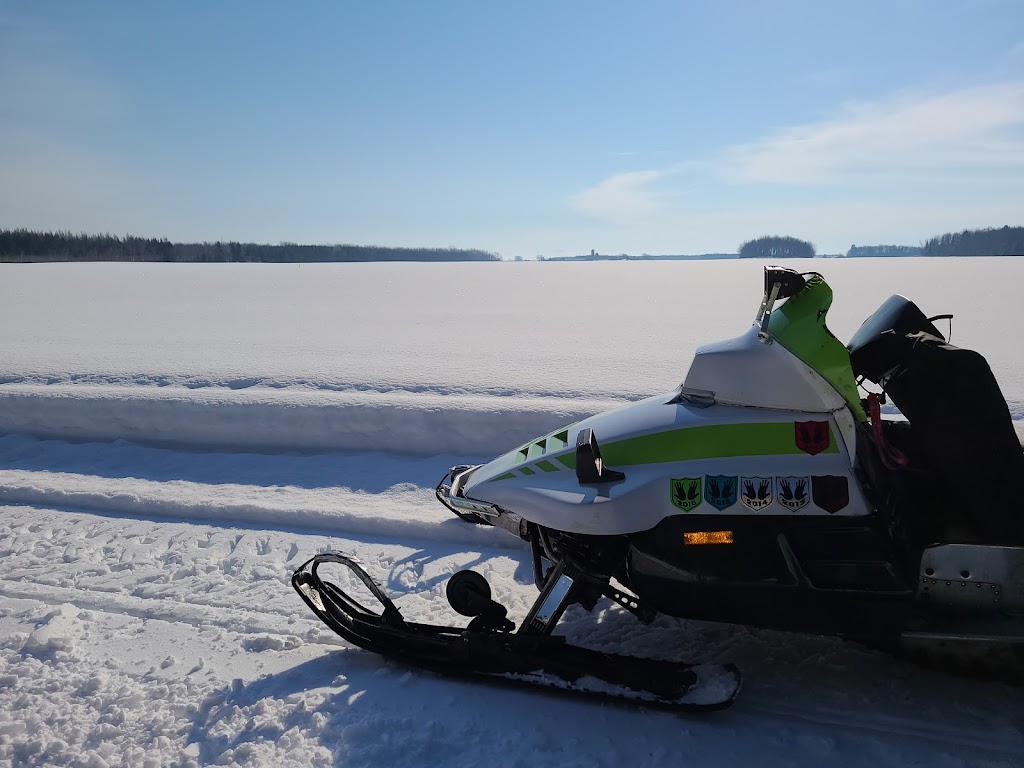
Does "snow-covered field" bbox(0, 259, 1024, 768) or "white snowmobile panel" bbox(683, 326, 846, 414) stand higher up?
"white snowmobile panel" bbox(683, 326, 846, 414)

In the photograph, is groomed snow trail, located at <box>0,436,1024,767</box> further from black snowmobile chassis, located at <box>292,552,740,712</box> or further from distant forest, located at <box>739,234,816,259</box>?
distant forest, located at <box>739,234,816,259</box>

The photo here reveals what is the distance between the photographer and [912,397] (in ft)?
9.26

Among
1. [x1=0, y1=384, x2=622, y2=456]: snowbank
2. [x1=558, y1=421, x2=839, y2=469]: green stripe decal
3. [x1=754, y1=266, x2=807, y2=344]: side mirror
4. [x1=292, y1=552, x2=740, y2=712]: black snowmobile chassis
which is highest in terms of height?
[x1=754, y1=266, x2=807, y2=344]: side mirror

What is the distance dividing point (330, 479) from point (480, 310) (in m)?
11.7

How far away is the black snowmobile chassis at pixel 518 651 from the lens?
280cm

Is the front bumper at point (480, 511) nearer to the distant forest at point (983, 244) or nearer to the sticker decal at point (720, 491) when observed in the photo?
the sticker decal at point (720, 491)

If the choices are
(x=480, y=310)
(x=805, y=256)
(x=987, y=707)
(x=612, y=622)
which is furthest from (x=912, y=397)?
(x=805, y=256)

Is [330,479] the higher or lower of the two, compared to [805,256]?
lower

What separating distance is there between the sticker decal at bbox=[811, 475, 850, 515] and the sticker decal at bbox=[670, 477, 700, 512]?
1.34 ft

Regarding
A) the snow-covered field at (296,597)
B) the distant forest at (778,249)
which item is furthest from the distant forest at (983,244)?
the snow-covered field at (296,597)

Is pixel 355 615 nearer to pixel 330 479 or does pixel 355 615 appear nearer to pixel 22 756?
pixel 22 756

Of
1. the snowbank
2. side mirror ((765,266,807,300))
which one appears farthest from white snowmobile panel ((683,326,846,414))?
the snowbank

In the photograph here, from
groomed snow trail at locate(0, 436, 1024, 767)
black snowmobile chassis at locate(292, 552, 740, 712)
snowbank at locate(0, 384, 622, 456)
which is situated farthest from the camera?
snowbank at locate(0, 384, 622, 456)

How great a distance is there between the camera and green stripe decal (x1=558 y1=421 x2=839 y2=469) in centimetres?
275
